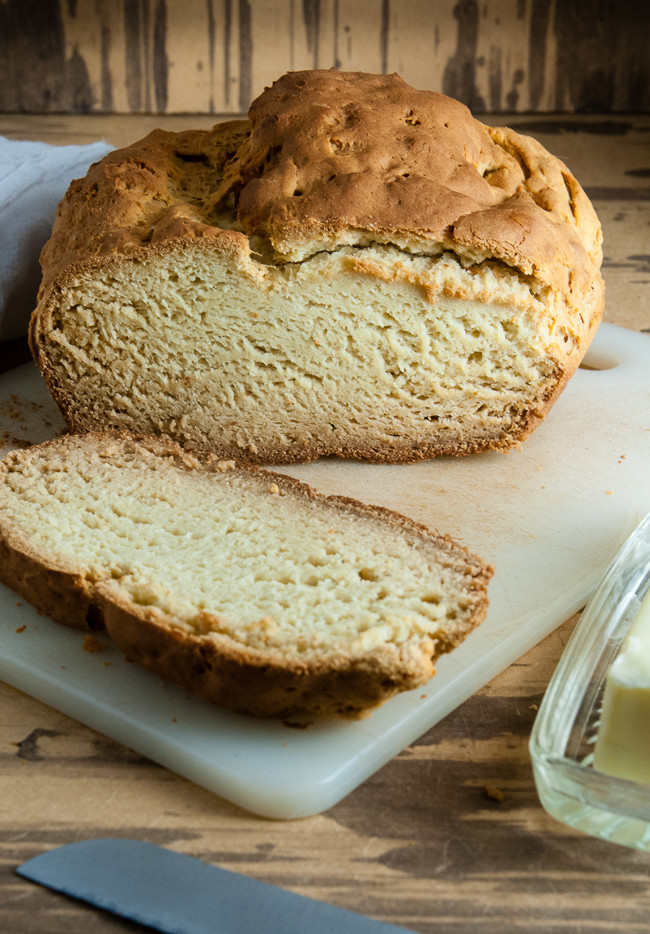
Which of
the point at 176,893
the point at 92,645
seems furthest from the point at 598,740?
the point at 92,645

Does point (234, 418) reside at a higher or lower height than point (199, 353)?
lower

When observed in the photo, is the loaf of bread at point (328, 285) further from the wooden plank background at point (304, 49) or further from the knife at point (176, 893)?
the wooden plank background at point (304, 49)

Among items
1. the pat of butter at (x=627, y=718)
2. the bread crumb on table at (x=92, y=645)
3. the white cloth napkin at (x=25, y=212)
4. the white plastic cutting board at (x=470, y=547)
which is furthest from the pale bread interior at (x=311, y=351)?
the pat of butter at (x=627, y=718)

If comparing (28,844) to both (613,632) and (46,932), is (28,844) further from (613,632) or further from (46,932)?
(613,632)

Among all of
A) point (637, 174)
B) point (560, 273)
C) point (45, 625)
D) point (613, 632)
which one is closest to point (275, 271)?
point (560, 273)

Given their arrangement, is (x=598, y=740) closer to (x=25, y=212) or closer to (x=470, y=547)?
(x=470, y=547)
